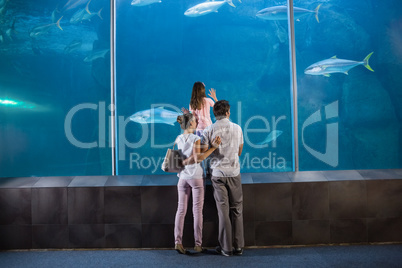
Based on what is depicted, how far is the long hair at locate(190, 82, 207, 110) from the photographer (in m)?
3.16

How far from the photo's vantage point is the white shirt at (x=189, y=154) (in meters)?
2.93

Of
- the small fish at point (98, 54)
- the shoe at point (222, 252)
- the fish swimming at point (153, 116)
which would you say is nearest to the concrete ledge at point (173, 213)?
the shoe at point (222, 252)

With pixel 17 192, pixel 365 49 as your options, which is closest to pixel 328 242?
pixel 17 192

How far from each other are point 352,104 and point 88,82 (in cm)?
2070

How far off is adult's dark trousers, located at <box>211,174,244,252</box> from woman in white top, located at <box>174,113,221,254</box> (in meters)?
0.17

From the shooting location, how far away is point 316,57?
2562 centimetres

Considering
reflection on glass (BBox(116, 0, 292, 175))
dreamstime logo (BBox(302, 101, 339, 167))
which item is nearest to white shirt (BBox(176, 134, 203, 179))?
dreamstime logo (BBox(302, 101, 339, 167))

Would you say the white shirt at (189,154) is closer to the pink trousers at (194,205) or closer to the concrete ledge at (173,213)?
the pink trousers at (194,205)

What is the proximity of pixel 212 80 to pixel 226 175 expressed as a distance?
21082 mm

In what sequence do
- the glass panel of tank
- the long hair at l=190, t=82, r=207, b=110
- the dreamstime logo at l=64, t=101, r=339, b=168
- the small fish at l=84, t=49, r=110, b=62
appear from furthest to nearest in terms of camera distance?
the glass panel of tank → the small fish at l=84, t=49, r=110, b=62 → the dreamstime logo at l=64, t=101, r=339, b=168 → the long hair at l=190, t=82, r=207, b=110

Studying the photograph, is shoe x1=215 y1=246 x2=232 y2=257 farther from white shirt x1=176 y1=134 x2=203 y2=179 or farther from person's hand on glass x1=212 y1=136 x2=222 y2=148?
person's hand on glass x1=212 y1=136 x2=222 y2=148

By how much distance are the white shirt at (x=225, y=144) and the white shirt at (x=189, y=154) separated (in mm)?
117

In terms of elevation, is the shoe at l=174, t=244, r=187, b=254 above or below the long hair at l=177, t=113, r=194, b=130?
below

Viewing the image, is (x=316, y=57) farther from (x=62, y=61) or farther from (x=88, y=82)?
(x=62, y=61)
